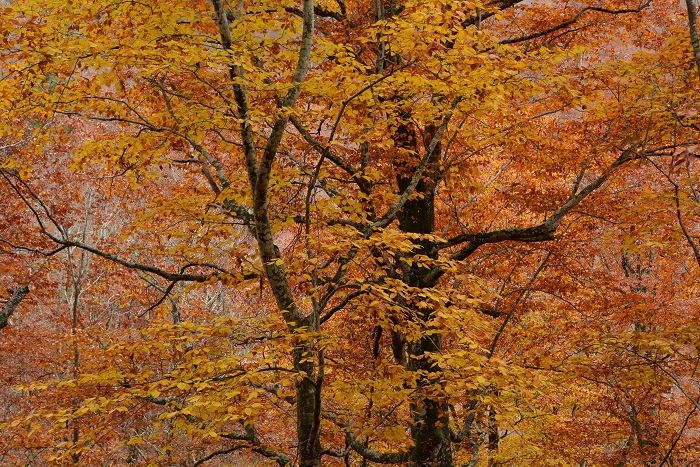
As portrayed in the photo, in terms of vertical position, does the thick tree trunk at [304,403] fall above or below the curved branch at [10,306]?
below

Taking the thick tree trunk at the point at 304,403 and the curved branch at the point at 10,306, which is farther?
the curved branch at the point at 10,306

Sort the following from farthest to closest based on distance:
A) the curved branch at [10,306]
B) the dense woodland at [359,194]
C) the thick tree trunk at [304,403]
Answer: the curved branch at [10,306] → the thick tree trunk at [304,403] → the dense woodland at [359,194]

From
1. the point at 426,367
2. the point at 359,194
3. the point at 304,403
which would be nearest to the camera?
the point at 304,403

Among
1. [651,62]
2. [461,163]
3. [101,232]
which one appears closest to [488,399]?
[461,163]

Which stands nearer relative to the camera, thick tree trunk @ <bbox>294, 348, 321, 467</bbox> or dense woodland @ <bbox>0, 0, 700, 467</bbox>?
dense woodland @ <bbox>0, 0, 700, 467</bbox>

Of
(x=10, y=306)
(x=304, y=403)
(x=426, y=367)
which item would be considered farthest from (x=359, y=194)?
(x=10, y=306)

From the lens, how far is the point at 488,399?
16.8 ft

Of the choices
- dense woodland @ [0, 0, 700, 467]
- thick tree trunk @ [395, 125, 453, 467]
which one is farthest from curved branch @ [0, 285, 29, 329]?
thick tree trunk @ [395, 125, 453, 467]

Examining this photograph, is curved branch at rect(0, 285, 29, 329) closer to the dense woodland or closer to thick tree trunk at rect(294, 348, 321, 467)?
the dense woodland

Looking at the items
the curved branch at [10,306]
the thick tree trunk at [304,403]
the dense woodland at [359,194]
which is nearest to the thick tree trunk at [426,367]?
the dense woodland at [359,194]

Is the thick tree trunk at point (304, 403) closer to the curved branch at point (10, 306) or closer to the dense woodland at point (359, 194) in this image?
the dense woodland at point (359, 194)

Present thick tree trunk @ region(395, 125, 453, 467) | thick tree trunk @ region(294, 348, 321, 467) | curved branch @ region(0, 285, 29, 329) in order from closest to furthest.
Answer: thick tree trunk @ region(294, 348, 321, 467), thick tree trunk @ region(395, 125, 453, 467), curved branch @ region(0, 285, 29, 329)

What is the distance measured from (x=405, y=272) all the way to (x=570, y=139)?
4044 millimetres

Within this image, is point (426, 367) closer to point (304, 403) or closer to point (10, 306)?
point (304, 403)
